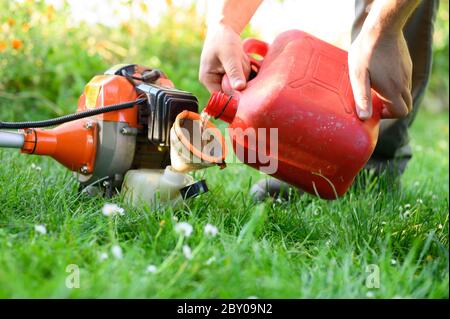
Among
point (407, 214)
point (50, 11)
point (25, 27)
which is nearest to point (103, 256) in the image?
point (407, 214)

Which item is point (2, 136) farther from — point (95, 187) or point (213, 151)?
point (213, 151)

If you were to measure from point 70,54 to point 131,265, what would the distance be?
2.52 metres

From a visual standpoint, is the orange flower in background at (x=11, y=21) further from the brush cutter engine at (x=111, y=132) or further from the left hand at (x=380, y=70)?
the left hand at (x=380, y=70)

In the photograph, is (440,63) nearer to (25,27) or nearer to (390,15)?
(25,27)

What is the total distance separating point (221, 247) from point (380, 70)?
0.53 m

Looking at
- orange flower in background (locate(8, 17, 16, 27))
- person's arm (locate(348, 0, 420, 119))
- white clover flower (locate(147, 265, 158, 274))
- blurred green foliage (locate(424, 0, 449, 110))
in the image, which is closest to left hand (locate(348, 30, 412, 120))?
person's arm (locate(348, 0, 420, 119))

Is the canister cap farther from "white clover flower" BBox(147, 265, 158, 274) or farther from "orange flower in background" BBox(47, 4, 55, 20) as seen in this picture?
"orange flower in background" BBox(47, 4, 55, 20)

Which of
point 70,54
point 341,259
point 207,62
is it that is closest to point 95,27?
point 70,54

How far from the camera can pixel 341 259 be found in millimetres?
1273

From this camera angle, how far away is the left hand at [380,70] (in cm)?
132

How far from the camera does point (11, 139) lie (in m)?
1.43

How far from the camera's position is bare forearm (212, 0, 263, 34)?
1.66m

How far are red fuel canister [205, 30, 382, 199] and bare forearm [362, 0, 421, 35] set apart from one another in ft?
0.60

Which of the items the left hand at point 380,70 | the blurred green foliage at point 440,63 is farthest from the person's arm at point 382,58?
the blurred green foliage at point 440,63
